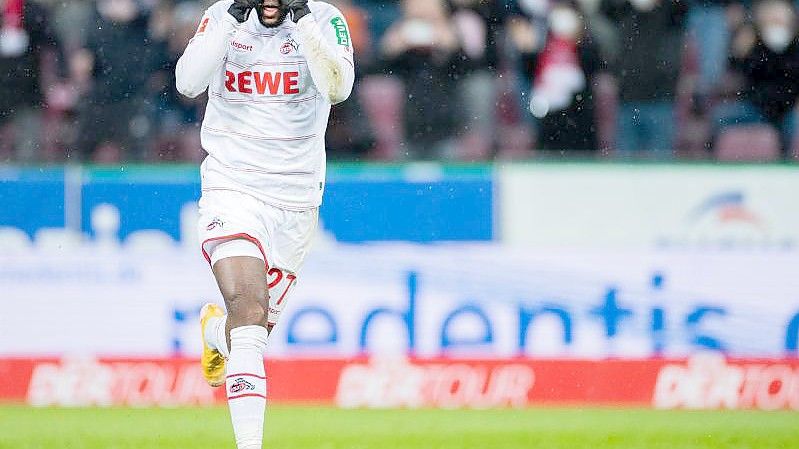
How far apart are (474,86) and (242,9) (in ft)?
14.7

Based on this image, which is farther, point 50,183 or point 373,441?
point 50,183

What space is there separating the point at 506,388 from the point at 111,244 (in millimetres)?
2631

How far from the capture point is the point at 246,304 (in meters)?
6.13

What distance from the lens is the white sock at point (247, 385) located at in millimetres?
5805

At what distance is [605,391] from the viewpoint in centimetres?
988

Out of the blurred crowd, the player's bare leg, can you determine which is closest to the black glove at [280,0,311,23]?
the player's bare leg

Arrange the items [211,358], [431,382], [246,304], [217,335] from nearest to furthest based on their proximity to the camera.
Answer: [246,304] → [217,335] → [211,358] → [431,382]

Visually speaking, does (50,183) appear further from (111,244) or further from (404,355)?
(404,355)

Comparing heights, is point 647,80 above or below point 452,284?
above

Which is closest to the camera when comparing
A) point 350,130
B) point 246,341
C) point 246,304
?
point 246,341

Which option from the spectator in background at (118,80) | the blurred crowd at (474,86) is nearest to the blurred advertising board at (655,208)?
the blurred crowd at (474,86)

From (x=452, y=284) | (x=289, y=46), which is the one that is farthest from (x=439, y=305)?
(x=289, y=46)

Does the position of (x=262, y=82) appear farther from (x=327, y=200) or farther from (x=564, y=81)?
(x=564, y=81)

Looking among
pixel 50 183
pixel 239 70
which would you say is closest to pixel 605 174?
pixel 50 183
